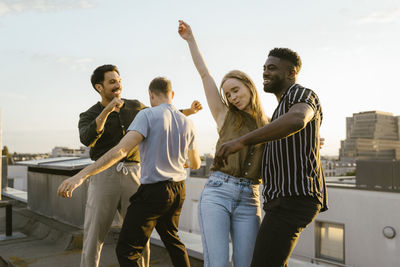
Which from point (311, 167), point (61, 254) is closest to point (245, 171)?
point (311, 167)

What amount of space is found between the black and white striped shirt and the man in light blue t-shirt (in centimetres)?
100

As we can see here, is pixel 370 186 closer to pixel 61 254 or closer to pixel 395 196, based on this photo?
pixel 395 196

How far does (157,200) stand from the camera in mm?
2553

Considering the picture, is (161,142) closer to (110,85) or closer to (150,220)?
(150,220)

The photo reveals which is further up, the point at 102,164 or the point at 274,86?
the point at 274,86

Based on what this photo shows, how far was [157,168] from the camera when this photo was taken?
258 centimetres

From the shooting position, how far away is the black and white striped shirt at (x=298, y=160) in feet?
5.69

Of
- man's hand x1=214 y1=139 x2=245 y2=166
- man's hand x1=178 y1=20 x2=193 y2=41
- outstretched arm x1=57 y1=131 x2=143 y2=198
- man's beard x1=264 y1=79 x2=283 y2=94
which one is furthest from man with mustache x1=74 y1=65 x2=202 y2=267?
man's hand x1=214 y1=139 x2=245 y2=166

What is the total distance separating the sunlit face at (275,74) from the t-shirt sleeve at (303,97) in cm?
22

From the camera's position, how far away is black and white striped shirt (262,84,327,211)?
1.73 m

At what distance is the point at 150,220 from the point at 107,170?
0.75m

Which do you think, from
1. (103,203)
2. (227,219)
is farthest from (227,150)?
(103,203)

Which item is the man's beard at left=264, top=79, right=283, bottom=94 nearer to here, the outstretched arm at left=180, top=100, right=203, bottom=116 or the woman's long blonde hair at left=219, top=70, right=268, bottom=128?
the woman's long blonde hair at left=219, top=70, right=268, bottom=128

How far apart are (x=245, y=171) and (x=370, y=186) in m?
25.5
